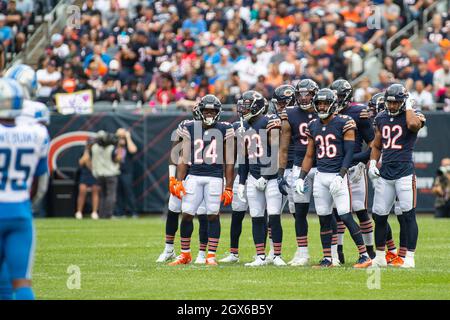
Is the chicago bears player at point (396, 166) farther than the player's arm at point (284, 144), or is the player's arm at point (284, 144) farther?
the player's arm at point (284, 144)

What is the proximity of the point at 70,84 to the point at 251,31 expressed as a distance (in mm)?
4305

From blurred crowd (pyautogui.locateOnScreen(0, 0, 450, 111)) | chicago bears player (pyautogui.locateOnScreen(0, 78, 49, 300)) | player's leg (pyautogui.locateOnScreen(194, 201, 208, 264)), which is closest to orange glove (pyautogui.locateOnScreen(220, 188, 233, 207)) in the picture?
player's leg (pyautogui.locateOnScreen(194, 201, 208, 264))

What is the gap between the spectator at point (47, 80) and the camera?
2273 centimetres

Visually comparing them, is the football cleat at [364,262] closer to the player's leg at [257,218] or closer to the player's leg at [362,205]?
the player's leg at [362,205]

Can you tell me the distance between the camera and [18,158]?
7.75 metres

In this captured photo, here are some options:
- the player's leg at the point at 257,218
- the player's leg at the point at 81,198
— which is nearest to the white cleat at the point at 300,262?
the player's leg at the point at 257,218

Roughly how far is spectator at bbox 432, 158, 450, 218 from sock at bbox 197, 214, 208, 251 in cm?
861

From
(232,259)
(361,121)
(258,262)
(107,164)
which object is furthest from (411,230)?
(107,164)

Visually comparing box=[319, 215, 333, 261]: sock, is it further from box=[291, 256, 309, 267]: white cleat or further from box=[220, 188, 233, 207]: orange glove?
box=[220, 188, 233, 207]: orange glove

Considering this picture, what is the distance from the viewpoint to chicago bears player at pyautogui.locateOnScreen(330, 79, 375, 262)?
12398mm

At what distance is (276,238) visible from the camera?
491 inches

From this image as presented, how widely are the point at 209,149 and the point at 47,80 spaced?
11.0 m
